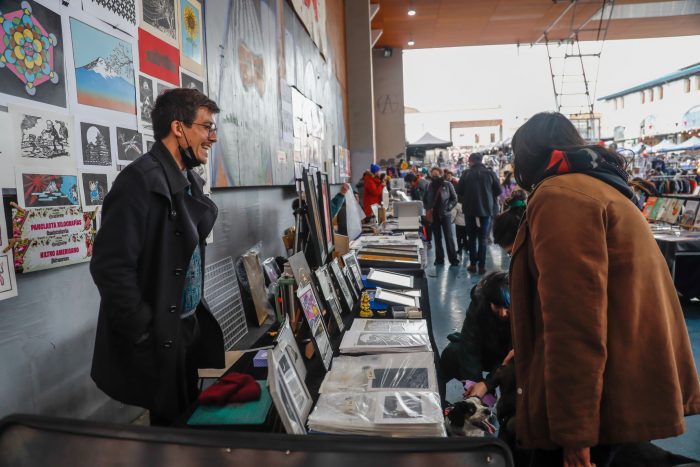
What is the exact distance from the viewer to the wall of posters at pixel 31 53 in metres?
1.08

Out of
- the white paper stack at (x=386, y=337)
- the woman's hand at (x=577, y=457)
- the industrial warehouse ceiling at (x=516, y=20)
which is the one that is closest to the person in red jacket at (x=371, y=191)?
the white paper stack at (x=386, y=337)

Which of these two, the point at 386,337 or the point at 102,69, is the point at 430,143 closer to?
the point at 386,337

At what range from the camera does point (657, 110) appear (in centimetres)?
3044

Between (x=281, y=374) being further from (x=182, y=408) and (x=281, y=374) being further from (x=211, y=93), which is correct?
(x=211, y=93)

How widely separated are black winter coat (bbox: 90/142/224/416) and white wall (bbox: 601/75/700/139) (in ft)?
96.4

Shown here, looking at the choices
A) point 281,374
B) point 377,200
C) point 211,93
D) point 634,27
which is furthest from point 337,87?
point 634,27

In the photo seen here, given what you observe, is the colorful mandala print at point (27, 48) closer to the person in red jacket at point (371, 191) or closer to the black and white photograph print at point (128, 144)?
the black and white photograph print at point (128, 144)

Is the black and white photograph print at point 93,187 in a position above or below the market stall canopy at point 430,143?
below

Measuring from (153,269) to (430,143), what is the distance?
16.0 m

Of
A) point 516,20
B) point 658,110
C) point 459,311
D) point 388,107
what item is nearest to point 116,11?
point 459,311

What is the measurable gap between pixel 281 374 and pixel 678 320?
1.01 metres

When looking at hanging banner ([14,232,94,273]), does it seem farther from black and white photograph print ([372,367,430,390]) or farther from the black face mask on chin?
black and white photograph print ([372,367,430,390])

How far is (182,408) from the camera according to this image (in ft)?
4.58

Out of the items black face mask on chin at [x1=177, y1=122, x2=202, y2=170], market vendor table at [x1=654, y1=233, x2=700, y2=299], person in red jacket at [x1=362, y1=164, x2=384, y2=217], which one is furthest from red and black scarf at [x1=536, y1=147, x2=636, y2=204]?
person in red jacket at [x1=362, y1=164, x2=384, y2=217]
